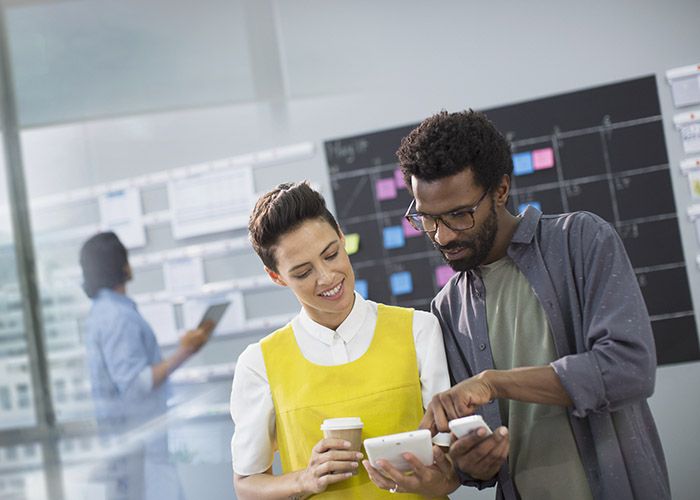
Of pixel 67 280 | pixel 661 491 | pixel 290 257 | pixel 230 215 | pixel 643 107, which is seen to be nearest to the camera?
pixel 661 491

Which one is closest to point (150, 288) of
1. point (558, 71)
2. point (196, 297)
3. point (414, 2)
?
point (196, 297)

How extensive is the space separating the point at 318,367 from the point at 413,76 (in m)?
2.34

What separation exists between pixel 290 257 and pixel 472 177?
1.33ft

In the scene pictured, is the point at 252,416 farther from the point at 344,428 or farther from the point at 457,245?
the point at 457,245

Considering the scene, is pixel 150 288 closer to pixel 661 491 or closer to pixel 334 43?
pixel 334 43

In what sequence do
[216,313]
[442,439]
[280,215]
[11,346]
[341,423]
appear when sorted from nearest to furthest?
[341,423]
[442,439]
[280,215]
[216,313]
[11,346]

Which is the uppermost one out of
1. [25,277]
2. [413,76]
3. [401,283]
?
[413,76]

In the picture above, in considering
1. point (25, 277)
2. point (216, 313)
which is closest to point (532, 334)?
point (216, 313)

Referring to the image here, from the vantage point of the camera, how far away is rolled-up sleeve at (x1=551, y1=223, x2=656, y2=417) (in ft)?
4.75

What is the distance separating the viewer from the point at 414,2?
12.2 feet

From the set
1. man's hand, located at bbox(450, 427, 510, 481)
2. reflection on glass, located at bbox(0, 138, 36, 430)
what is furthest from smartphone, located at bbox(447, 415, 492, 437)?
reflection on glass, located at bbox(0, 138, 36, 430)

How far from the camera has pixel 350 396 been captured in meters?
1.61

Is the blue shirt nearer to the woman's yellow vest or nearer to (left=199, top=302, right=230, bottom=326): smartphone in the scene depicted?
(left=199, top=302, right=230, bottom=326): smartphone

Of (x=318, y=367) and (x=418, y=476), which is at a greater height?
(x=318, y=367)
